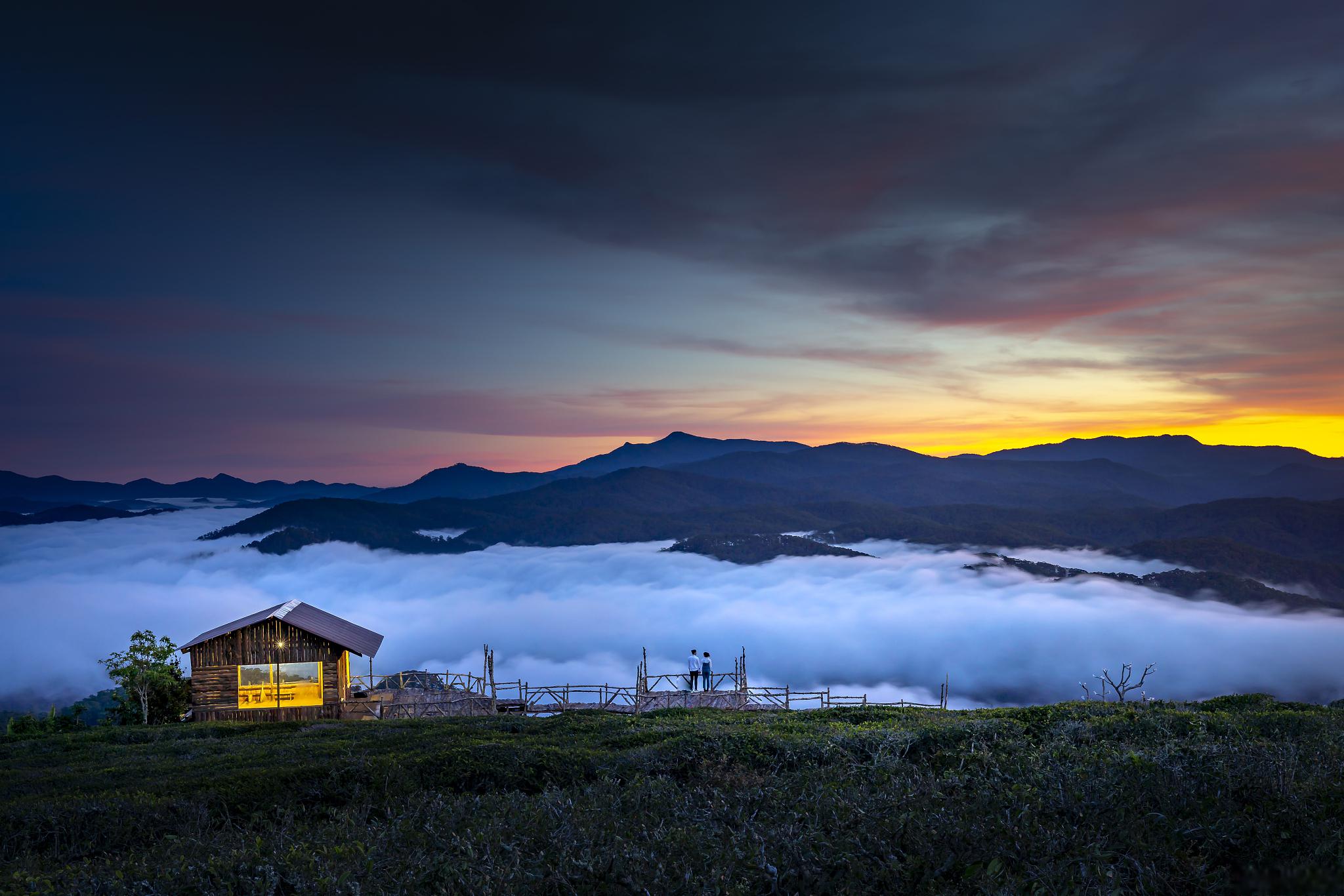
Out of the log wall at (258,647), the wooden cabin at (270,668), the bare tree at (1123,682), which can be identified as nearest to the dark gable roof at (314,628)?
the wooden cabin at (270,668)

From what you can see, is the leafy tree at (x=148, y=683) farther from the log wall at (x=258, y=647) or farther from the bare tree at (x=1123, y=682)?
the bare tree at (x=1123, y=682)

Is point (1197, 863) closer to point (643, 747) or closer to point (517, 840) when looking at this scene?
point (517, 840)

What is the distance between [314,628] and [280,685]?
328cm

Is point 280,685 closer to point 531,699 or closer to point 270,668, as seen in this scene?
point 270,668

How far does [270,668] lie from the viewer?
115 ft

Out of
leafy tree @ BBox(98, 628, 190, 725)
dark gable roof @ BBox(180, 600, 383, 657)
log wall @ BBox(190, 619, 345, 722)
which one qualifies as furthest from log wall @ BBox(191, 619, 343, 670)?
leafy tree @ BBox(98, 628, 190, 725)

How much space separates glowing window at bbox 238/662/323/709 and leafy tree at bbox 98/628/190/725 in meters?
6.23

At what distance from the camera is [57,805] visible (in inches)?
470

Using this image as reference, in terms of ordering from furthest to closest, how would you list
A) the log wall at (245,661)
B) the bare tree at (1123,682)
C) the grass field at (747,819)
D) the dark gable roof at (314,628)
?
the dark gable roof at (314,628), the log wall at (245,661), the bare tree at (1123,682), the grass field at (747,819)

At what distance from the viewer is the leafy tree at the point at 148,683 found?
3747 centimetres

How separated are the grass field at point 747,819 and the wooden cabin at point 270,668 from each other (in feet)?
61.4

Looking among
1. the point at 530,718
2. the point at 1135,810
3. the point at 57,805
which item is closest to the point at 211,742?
the point at 530,718

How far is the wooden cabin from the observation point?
112ft

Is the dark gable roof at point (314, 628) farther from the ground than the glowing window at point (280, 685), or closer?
farther from the ground
